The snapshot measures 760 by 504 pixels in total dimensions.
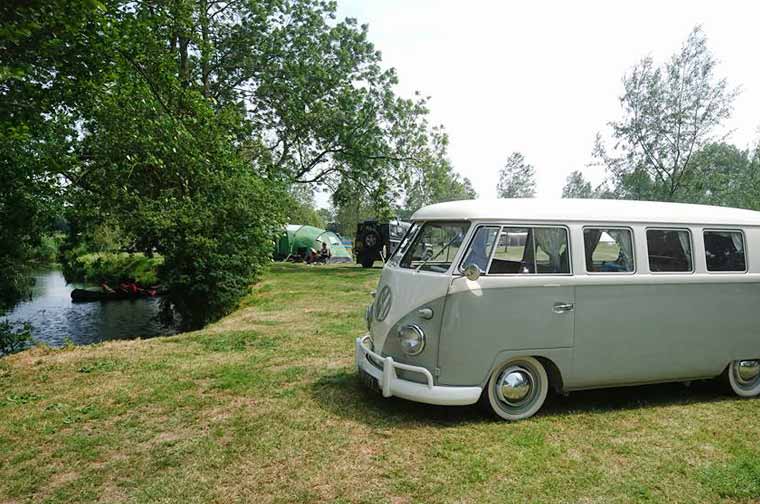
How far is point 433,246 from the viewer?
5637 mm

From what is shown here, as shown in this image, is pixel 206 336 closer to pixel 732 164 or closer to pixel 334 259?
pixel 334 259

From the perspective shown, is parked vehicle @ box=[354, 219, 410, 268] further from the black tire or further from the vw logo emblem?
the vw logo emblem

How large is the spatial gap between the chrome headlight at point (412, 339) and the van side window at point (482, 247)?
0.81 m

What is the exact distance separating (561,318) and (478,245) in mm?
1180

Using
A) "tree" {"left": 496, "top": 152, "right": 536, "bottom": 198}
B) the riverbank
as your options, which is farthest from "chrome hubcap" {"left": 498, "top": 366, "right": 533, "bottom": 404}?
"tree" {"left": 496, "top": 152, "right": 536, "bottom": 198}

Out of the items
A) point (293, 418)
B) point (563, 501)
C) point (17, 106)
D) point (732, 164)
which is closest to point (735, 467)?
point (563, 501)

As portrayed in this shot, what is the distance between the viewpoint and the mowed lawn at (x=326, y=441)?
12.8 ft

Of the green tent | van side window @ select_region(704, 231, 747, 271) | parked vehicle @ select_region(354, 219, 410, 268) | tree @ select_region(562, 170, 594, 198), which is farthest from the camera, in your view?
tree @ select_region(562, 170, 594, 198)

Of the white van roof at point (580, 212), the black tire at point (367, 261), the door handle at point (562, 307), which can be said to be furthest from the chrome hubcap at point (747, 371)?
the black tire at point (367, 261)

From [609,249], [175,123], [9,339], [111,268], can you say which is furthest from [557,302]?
[111,268]

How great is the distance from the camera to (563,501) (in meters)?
3.76

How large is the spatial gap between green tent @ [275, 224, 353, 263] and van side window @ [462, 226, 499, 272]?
88.4 ft

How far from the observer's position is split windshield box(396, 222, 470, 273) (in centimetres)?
532

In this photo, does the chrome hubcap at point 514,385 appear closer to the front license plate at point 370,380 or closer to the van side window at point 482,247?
the van side window at point 482,247
